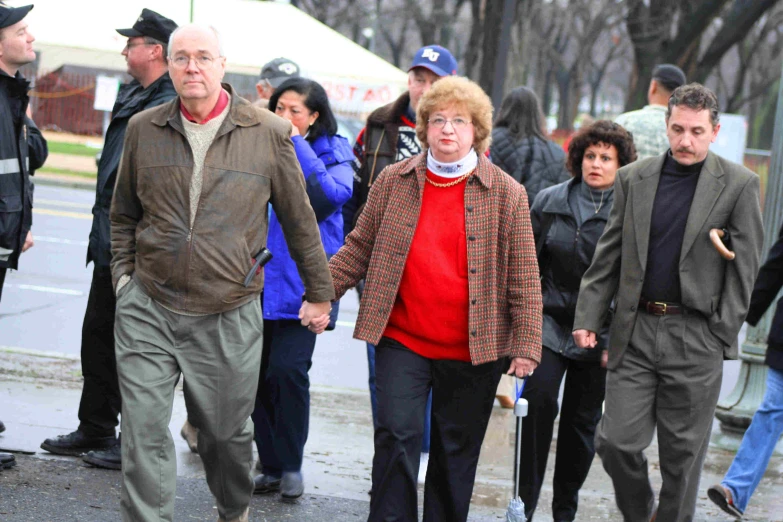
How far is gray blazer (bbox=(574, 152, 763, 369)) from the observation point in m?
4.45

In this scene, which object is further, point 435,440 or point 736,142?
point 736,142

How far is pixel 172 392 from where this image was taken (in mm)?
4219

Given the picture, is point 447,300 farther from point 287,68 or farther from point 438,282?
point 287,68

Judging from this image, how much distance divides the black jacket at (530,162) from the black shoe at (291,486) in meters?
2.38

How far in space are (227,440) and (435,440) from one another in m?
0.83

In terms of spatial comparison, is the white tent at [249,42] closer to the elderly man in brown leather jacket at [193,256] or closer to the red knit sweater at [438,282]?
the elderly man in brown leather jacket at [193,256]

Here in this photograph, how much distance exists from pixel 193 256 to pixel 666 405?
2004 millimetres

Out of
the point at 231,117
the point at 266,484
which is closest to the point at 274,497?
the point at 266,484

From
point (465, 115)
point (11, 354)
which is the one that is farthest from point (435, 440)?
point (11, 354)

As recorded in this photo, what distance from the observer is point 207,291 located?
4.13 meters

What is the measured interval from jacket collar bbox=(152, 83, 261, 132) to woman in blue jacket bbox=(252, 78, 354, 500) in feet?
2.63

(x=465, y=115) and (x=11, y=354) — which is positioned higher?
(x=465, y=115)

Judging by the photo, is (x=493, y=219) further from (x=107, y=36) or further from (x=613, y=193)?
(x=107, y=36)

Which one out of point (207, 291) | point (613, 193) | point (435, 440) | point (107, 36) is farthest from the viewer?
point (107, 36)
